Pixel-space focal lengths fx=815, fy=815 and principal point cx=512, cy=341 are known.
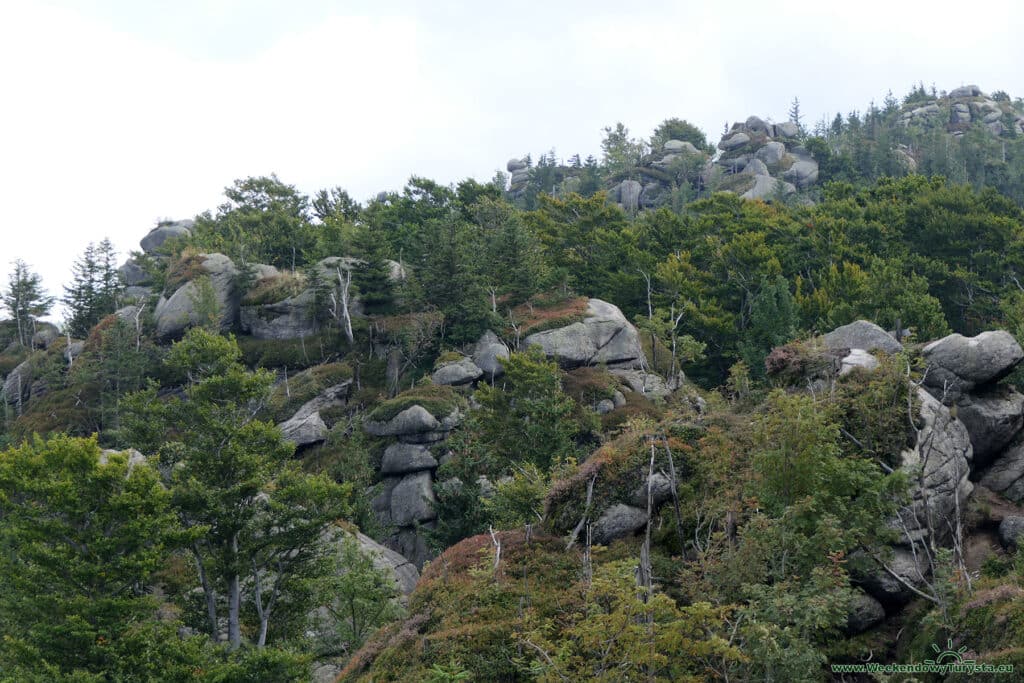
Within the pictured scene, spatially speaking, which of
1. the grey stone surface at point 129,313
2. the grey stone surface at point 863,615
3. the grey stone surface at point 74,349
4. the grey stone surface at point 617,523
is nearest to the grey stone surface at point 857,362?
the grey stone surface at point 863,615

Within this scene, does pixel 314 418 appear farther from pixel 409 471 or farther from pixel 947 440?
pixel 947 440

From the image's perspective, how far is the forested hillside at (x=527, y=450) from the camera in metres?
16.9

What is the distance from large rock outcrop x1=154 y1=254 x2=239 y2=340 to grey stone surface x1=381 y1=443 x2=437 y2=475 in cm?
1995

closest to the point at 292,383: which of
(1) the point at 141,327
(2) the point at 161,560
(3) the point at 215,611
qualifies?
(1) the point at 141,327

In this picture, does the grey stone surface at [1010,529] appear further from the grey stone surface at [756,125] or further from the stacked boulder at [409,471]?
the grey stone surface at [756,125]

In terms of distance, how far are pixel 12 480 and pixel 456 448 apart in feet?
57.6

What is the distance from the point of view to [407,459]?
4175cm

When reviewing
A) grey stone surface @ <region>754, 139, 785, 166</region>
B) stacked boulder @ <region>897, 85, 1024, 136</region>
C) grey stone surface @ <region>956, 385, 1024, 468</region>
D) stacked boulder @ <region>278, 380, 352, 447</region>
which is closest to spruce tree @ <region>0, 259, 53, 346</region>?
stacked boulder @ <region>278, 380, 352, 447</region>

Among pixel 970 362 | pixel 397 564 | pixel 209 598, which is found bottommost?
pixel 397 564

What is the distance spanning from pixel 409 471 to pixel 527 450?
1179cm

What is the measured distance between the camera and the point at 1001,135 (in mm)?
124375

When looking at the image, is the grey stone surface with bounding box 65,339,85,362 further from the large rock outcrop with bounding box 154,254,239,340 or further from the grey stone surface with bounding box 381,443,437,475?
the grey stone surface with bounding box 381,443,437,475

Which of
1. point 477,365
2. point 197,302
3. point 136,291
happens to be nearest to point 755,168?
point 477,365

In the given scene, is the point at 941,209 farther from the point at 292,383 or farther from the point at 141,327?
the point at 141,327
